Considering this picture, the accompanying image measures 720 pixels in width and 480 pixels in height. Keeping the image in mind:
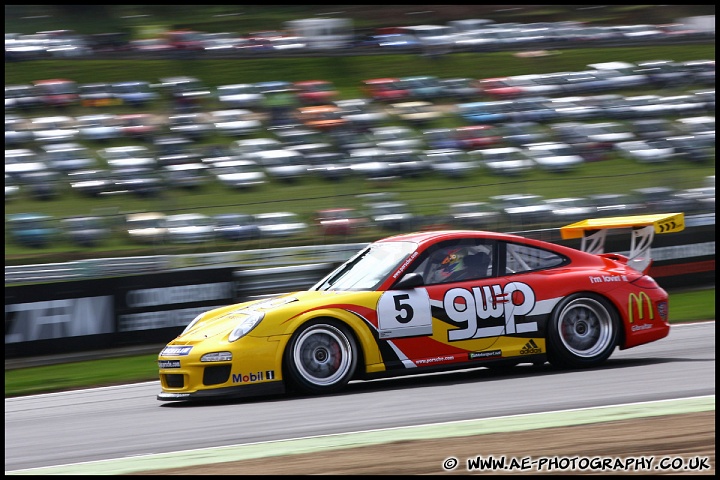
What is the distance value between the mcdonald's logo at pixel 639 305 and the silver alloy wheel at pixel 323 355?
2586 millimetres

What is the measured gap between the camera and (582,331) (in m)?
8.52

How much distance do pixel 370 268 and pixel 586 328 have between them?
1971 mm

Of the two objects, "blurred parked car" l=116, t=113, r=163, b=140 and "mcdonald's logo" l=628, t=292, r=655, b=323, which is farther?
"blurred parked car" l=116, t=113, r=163, b=140

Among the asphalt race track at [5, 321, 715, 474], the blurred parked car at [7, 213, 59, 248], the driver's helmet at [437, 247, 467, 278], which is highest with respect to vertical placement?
the blurred parked car at [7, 213, 59, 248]

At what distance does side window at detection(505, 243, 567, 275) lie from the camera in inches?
333

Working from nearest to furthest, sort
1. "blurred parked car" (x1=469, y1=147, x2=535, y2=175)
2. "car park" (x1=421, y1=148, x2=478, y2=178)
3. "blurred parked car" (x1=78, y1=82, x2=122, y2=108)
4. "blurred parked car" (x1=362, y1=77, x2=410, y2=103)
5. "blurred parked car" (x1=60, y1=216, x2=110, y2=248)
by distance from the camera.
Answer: "blurred parked car" (x1=60, y1=216, x2=110, y2=248)
"car park" (x1=421, y1=148, x2=478, y2=178)
"blurred parked car" (x1=469, y1=147, x2=535, y2=175)
"blurred parked car" (x1=78, y1=82, x2=122, y2=108)
"blurred parked car" (x1=362, y1=77, x2=410, y2=103)

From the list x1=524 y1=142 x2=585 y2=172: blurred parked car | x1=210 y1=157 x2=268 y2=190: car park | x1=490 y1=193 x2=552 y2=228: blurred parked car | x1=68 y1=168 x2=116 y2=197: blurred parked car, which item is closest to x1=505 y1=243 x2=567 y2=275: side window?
x1=490 y1=193 x2=552 y2=228: blurred parked car

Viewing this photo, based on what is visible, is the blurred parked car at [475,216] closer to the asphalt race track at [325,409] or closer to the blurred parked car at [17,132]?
the asphalt race track at [325,409]

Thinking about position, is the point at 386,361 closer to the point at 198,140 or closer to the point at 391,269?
the point at 391,269

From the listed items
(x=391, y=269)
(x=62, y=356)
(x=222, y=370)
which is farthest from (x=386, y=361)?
(x=62, y=356)

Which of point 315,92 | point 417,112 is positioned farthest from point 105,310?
point 315,92

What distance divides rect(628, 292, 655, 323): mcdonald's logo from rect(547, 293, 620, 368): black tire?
5.9 inches

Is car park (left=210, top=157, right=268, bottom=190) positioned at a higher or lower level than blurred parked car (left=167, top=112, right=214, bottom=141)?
lower

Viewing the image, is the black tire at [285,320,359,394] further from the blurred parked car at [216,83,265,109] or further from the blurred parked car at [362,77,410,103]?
the blurred parked car at [362,77,410,103]
